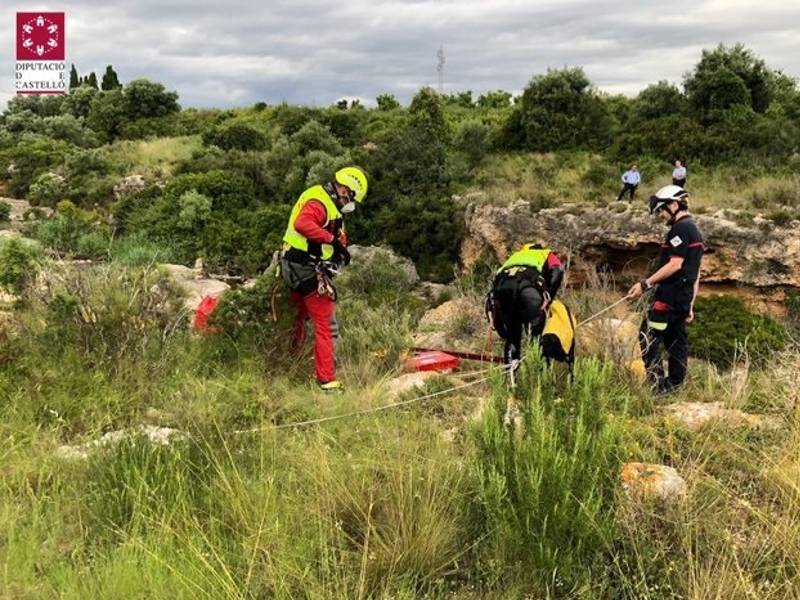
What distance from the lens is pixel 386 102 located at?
34188 millimetres

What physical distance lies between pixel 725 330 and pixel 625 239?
5160 mm

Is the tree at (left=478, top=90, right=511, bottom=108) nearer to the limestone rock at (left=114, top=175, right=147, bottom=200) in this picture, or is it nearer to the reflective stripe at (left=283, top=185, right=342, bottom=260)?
the limestone rock at (left=114, top=175, right=147, bottom=200)

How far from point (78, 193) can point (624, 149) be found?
54.1ft

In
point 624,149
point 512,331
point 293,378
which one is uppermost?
point 624,149

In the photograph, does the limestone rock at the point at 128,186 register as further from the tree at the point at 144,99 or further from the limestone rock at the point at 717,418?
the limestone rock at the point at 717,418

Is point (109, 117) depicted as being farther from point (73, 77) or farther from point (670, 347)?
point (670, 347)

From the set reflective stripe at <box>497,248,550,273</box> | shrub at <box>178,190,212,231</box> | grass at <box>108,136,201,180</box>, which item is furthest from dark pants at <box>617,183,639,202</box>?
grass at <box>108,136,201,180</box>

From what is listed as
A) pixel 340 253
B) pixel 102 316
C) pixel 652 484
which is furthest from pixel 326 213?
pixel 652 484

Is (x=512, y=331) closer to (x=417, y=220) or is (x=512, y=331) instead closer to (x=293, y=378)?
(x=293, y=378)

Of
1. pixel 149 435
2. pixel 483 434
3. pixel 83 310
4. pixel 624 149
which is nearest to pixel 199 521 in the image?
pixel 149 435

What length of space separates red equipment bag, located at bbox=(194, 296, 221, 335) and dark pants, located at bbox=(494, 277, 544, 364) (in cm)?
237

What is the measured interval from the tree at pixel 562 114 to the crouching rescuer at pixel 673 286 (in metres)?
18.5

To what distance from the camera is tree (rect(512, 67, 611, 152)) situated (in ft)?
78.7

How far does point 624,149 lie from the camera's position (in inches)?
876
